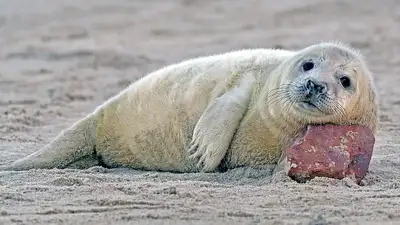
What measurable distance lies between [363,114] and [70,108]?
12.1 feet

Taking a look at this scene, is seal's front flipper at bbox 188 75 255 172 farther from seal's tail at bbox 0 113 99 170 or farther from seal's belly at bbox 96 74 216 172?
seal's tail at bbox 0 113 99 170

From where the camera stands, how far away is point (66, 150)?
633 cm

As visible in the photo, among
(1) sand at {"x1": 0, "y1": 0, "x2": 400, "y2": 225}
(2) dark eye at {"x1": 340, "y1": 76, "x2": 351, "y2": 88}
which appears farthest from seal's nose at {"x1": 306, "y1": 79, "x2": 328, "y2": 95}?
(1) sand at {"x1": 0, "y1": 0, "x2": 400, "y2": 225}

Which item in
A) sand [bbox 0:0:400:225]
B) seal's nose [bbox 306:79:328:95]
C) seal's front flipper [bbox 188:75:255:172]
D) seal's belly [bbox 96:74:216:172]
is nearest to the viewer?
sand [bbox 0:0:400:225]

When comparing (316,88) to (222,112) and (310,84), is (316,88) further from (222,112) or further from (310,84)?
(222,112)

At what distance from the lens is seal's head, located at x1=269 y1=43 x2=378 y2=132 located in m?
5.43

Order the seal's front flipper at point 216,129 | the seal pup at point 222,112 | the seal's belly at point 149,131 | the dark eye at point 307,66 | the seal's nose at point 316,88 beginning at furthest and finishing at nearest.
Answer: the seal's belly at point 149,131 → the seal's front flipper at point 216,129 → the dark eye at point 307,66 → the seal pup at point 222,112 → the seal's nose at point 316,88

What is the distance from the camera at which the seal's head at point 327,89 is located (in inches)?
214

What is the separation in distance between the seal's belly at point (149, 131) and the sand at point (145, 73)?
0.20m

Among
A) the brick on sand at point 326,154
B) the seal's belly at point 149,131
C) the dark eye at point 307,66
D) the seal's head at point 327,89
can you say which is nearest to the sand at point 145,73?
the brick on sand at point 326,154

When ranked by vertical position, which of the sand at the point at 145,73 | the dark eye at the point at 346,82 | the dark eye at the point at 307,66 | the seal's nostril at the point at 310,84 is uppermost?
the dark eye at the point at 307,66

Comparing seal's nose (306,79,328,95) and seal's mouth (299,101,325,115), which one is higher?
seal's nose (306,79,328,95)

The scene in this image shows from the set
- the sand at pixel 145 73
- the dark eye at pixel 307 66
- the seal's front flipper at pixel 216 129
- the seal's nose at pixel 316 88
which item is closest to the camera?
the sand at pixel 145 73

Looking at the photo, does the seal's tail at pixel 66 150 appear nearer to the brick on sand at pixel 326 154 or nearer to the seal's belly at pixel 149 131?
the seal's belly at pixel 149 131
